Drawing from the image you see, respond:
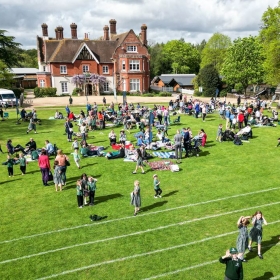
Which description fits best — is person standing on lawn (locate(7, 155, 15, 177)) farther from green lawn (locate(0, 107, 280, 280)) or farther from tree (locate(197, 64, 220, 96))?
tree (locate(197, 64, 220, 96))

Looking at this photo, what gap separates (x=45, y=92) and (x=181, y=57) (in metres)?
57.6

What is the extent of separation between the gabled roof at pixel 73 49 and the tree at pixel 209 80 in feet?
63.8

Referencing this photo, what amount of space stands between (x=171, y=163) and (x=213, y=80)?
156 ft

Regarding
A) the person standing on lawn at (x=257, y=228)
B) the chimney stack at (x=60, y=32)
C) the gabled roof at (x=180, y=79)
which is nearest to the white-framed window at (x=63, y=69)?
the chimney stack at (x=60, y=32)

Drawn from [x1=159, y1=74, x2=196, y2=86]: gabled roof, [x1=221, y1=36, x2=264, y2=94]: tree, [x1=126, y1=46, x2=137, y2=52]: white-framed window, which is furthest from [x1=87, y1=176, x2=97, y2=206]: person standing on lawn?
[x1=159, y1=74, x2=196, y2=86]: gabled roof

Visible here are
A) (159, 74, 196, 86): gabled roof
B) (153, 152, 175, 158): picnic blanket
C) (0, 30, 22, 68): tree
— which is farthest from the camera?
(159, 74, 196, 86): gabled roof

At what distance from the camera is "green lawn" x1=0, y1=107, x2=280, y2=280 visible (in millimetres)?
10172

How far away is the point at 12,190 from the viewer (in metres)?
16.5

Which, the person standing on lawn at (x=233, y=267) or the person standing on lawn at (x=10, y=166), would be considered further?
the person standing on lawn at (x=10, y=166)

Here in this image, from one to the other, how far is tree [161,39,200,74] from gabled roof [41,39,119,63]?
3858 centimetres

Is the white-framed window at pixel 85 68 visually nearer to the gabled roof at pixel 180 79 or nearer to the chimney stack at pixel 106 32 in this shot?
the chimney stack at pixel 106 32

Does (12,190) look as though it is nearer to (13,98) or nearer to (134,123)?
(134,123)

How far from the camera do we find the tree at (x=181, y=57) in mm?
105312

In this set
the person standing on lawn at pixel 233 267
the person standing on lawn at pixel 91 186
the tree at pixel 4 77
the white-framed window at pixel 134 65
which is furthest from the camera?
the white-framed window at pixel 134 65
